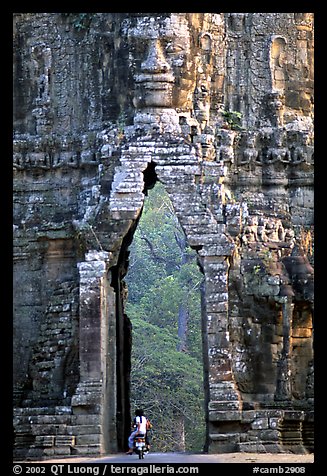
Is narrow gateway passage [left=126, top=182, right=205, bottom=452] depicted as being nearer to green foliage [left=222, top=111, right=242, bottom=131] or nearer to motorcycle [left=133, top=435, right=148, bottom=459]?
green foliage [left=222, top=111, right=242, bottom=131]

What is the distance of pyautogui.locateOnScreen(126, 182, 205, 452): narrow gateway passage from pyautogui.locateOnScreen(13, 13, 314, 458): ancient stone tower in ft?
42.8

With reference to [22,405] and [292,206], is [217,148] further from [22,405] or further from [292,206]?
[22,405]

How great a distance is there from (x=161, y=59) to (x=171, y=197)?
2.63m

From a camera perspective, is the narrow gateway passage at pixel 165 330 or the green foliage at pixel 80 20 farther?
the narrow gateway passage at pixel 165 330

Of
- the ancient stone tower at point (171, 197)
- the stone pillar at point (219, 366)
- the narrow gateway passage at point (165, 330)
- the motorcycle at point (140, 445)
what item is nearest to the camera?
the motorcycle at point (140, 445)

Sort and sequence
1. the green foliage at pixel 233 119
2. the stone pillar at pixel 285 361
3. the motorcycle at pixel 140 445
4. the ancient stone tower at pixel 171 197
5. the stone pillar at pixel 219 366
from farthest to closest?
the green foliage at pixel 233 119 → the stone pillar at pixel 285 361 → the ancient stone tower at pixel 171 197 → the stone pillar at pixel 219 366 → the motorcycle at pixel 140 445

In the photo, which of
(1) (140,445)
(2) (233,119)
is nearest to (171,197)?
(2) (233,119)

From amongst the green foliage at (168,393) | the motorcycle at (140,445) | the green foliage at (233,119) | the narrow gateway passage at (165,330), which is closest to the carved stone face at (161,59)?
the green foliage at (233,119)

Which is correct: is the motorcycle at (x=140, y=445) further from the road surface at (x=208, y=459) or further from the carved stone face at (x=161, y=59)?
the carved stone face at (x=161, y=59)

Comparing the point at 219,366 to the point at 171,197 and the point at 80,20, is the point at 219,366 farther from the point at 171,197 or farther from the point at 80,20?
the point at 80,20

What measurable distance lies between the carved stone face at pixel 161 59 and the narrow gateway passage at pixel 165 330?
50.8 feet

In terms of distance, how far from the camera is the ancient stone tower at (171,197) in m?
42.6

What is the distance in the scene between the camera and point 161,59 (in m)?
43.6

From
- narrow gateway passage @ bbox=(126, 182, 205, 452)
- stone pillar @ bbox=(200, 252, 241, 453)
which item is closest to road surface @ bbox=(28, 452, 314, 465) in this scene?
stone pillar @ bbox=(200, 252, 241, 453)
